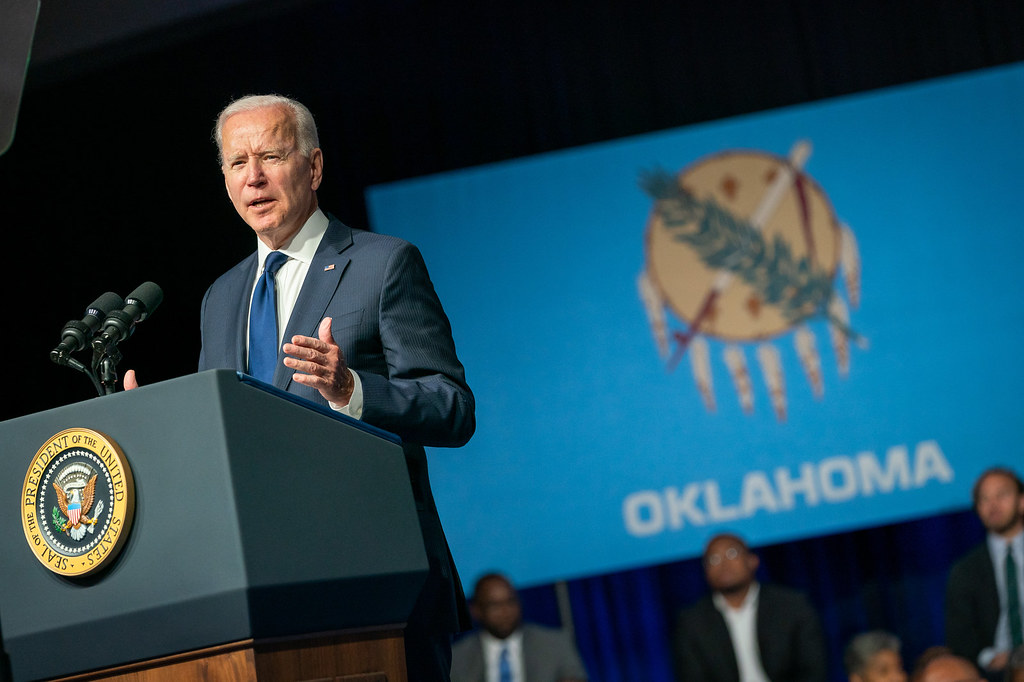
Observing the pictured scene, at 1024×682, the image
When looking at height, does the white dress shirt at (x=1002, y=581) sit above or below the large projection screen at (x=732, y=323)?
below

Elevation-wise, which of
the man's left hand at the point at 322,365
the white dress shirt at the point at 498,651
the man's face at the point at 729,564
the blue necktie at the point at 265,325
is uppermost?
the blue necktie at the point at 265,325

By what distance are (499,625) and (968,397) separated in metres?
2.27

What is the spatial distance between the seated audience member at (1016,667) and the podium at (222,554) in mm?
3447

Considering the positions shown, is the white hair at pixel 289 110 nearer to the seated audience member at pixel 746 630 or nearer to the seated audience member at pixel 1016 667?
the seated audience member at pixel 1016 667

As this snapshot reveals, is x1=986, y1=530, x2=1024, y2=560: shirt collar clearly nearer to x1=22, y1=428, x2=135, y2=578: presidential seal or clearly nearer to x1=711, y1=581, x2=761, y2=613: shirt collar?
x1=711, y1=581, x2=761, y2=613: shirt collar

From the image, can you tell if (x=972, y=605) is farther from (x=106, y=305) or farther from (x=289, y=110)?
(x=106, y=305)

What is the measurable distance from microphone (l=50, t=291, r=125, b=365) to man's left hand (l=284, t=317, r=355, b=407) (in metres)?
0.31

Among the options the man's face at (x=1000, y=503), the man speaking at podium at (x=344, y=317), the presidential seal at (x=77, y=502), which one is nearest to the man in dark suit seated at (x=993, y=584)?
the man's face at (x=1000, y=503)

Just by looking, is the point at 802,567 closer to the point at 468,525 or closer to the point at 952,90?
the point at 468,525

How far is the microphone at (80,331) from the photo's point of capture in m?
1.38

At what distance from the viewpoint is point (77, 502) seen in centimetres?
119

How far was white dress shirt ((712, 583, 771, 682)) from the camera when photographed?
501 cm

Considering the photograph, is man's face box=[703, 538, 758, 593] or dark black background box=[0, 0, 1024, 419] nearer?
man's face box=[703, 538, 758, 593]

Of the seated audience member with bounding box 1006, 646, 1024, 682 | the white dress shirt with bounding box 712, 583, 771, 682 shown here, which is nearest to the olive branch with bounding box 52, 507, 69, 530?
the seated audience member with bounding box 1006, 646, 1024, 682
